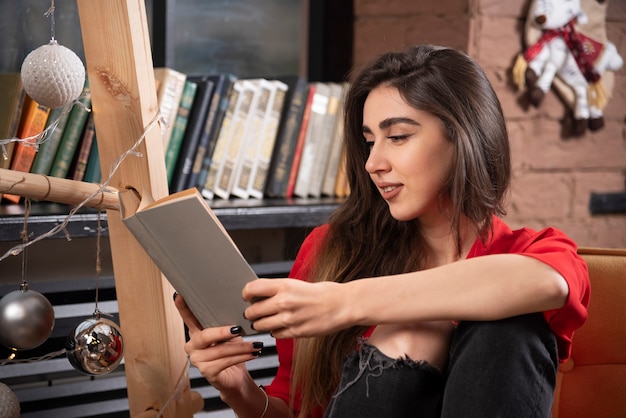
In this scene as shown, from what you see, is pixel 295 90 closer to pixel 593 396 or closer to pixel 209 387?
pixel 209 387

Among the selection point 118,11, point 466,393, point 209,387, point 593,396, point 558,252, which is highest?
point 118,11

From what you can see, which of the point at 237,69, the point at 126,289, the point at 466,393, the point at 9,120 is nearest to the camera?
the point at 466,393

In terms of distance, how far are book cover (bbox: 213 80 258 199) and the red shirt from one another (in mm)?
356

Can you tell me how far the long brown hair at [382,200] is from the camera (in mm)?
1134

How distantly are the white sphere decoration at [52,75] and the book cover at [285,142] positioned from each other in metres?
0.81

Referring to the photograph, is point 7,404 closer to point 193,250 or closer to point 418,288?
point 193,250

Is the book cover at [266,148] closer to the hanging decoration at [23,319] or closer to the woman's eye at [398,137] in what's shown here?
the woman's eye at [398,137]

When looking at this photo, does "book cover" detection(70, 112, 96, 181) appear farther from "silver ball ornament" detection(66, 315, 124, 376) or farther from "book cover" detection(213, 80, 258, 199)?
"silver ball ornament" detection(66, 315, 124, 376)

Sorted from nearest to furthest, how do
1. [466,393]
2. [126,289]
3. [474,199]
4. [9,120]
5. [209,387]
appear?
[466,393], [126,289], [474,199], [9,120], [209,387]

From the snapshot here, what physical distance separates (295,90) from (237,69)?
33cm

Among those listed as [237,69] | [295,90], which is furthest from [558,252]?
[237,69]

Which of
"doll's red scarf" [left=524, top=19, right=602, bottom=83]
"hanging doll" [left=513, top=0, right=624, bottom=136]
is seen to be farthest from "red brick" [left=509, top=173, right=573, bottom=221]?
"doll's red scarf" [left=524, top=19, right=602, bottom=83]

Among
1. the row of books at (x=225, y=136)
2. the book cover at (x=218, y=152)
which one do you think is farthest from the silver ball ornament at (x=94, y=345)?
the book cover at (x=218, y=152)

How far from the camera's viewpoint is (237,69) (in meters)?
2.02
